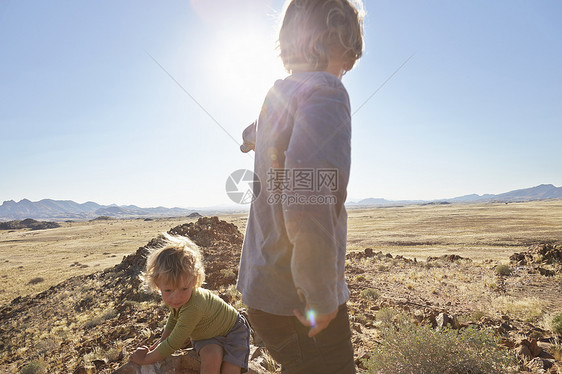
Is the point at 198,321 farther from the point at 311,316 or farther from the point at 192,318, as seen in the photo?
the point at 311,316

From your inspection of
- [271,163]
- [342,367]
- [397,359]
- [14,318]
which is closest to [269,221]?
[271,163]

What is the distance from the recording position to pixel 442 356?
382 centimetres

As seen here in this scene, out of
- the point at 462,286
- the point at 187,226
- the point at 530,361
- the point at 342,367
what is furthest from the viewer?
the point at 187,226

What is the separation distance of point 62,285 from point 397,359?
19113 mm

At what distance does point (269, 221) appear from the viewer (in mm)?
1342

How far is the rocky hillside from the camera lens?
5.18m

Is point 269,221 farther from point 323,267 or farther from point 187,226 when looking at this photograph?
point 187,226

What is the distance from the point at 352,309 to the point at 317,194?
23.4ft

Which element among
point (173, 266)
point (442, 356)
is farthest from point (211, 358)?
point (442, 356)

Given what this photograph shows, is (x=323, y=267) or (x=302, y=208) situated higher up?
(x=302, y=208)

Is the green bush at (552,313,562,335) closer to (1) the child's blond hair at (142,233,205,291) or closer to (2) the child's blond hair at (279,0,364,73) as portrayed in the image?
(1) the child's blond hair at (142,233,205,291)

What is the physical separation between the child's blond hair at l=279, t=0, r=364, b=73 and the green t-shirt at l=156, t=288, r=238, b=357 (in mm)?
2131

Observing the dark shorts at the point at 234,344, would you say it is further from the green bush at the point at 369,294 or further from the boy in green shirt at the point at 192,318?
the green bush at the point at 369,294

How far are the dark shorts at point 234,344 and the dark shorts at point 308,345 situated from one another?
153 cm
